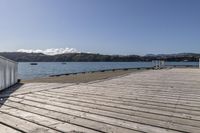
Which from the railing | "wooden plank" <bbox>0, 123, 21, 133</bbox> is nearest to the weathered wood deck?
"wooden plank" <bbox>0, 123, 21, 133</bbox>

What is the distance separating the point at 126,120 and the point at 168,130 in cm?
71

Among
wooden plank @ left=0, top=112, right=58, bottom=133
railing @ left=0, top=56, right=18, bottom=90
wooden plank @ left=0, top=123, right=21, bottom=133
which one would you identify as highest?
railing @ left=0, top=56, right=18, bottom=90

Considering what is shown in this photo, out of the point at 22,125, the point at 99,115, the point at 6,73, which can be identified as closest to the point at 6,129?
the point at 22,125

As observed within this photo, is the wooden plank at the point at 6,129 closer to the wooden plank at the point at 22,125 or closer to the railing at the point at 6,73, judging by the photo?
the wooden plank at the point at 22,125

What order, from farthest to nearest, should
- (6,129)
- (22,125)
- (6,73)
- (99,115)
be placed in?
(6,73) → (99,115) → (22,125) → (6,129)

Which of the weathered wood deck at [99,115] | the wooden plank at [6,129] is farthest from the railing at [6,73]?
the wooden plank at [6,129]

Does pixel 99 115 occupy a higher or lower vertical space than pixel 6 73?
lower

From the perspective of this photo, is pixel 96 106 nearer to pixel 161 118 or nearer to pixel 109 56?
pixel 161 118

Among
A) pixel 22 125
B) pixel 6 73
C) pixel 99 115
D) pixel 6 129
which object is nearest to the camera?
pixel 6 129

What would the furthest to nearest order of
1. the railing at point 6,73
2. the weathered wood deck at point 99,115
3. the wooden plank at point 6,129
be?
the railing at point 6,73
the weathered wood deck at point 99,115
the wooden plank at point 6,129

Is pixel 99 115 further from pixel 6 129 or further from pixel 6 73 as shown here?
pixel 6 73

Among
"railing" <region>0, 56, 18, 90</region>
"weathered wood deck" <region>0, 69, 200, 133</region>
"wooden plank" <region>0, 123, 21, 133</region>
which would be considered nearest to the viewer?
"wooden plank" <region>0, 123, 21, 133</region>

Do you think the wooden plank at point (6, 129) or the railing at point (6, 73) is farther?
the railing at point (6, 73)

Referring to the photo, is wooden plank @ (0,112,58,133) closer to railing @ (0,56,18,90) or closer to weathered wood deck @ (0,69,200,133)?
weathered wood deck @ (0,69,200,133)
